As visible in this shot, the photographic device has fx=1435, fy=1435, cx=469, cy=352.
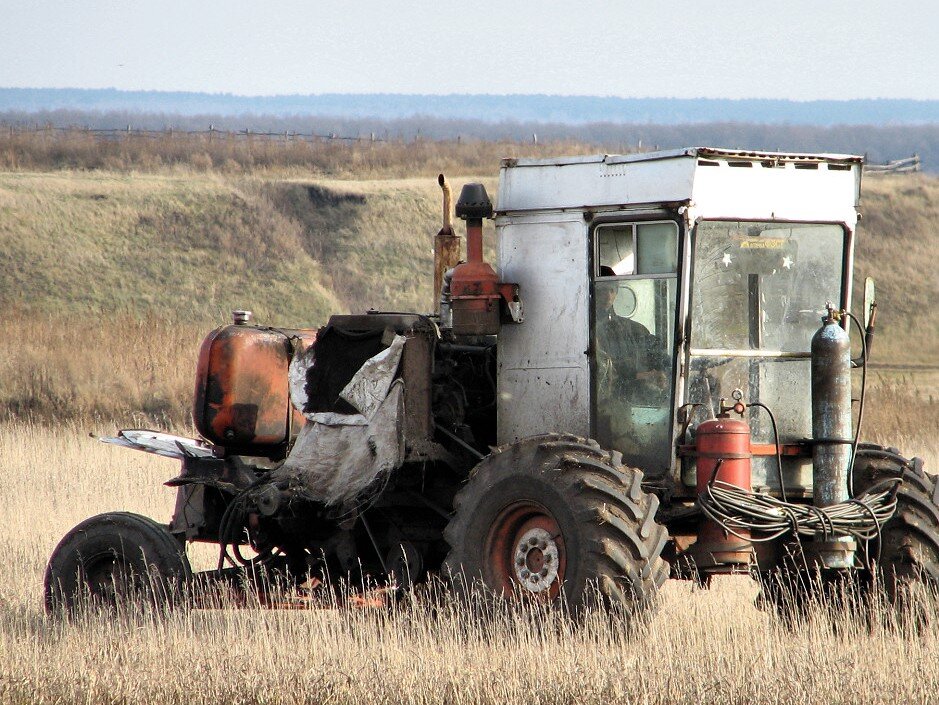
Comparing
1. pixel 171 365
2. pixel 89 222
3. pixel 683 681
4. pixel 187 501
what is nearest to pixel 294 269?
pixel 89 222

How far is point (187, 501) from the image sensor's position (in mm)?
Answer: 10180

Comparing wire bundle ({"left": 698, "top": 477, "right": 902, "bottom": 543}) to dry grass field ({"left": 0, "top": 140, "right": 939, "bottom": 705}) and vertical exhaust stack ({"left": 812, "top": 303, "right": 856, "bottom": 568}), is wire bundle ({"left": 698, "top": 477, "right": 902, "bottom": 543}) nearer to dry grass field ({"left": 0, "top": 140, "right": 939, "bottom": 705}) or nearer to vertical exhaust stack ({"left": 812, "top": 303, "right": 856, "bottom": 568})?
vertical exhaust stack ({"left": 812, "top": 303, "right": 856, "bottom": 568})

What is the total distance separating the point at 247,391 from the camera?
33.5 ft

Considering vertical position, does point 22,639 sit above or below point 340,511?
below

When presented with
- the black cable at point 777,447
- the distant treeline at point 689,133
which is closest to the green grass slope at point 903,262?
the black cable at point 777,447

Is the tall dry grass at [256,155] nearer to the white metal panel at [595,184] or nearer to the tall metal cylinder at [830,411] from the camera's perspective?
the white metal panel at [595,184]

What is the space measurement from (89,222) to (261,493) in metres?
39.5

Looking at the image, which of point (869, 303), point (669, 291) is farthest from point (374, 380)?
point (869, 303)

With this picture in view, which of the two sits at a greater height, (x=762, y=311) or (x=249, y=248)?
(x=762, y=311)

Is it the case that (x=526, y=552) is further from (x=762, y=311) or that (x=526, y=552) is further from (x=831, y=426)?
(x=762, y=311)

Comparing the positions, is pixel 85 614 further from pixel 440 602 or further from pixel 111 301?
pixel 111 301

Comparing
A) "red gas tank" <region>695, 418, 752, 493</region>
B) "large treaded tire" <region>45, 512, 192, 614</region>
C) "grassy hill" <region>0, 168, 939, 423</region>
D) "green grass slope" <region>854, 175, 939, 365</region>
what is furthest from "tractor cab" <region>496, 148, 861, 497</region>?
"green grass slope" <region>854, 175, 939, 365</region>

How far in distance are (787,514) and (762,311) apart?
4.38 feet

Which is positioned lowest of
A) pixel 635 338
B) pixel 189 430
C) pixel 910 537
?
pixel 189 430
